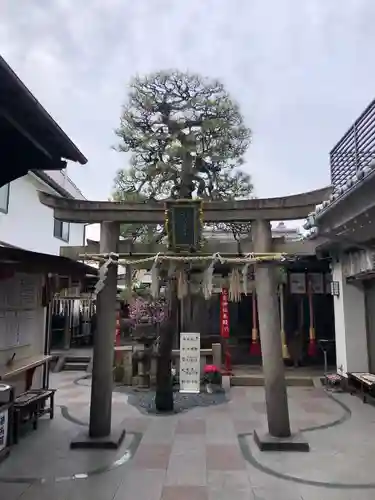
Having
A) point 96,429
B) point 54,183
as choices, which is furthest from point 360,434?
point 54,183

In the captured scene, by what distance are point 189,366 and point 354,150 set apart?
286 inches

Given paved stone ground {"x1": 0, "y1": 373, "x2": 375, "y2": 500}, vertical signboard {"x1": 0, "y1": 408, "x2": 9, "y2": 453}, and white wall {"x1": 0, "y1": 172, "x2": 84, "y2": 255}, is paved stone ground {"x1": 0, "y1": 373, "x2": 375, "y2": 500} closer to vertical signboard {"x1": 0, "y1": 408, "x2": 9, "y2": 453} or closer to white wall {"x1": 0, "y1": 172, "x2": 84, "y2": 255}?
vertical signboard {"x1": 0, "y1": 408, "x2": 9, "y2": 453}

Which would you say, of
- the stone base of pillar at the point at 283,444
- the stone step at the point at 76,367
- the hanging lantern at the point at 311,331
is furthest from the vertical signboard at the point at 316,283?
the stone step at the point at 76,367

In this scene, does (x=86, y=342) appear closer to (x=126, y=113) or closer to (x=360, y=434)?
(x=126, y=113)

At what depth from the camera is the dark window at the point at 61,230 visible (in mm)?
17578

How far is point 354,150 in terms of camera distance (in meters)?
7.35

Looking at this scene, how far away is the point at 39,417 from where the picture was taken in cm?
883

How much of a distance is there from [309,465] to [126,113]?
11176 mm

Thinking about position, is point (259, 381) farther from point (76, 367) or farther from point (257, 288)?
point (76, 367)

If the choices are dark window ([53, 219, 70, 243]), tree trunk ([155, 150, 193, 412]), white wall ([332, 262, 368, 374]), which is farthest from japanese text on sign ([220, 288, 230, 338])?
dark window ([53, 219, 70, 243])

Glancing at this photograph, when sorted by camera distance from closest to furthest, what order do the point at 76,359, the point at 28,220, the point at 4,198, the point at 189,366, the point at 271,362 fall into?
the point at 271,362 < the point at 189,366 < the point at 4,198 < the point at 28,220 < the point at 76,359

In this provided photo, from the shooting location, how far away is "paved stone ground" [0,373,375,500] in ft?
17.6

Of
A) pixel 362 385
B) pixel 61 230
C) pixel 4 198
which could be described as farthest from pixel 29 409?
pixel 61 230

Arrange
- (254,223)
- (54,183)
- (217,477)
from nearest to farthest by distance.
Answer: (217,477) → (254,223) → (54,183)
